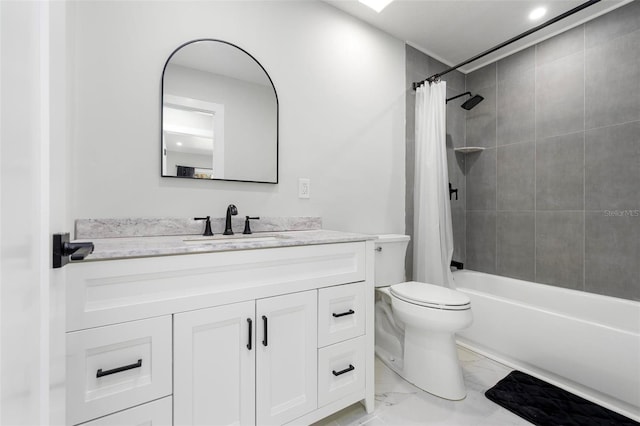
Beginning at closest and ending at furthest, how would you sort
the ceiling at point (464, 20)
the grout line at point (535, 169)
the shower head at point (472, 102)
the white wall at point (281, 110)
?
1. the white wall at point (281, 110)
2. the ceiling at point (464, 20)
3. the grout line at point (535, 169)
4. the shower head at point (472, 102)

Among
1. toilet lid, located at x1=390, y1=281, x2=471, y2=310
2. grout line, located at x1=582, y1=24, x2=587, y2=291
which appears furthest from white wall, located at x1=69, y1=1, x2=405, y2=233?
grout line, located at x1=582, y1=24, x2=587, y2=291

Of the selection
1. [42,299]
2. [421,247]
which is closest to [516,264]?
[421,247]

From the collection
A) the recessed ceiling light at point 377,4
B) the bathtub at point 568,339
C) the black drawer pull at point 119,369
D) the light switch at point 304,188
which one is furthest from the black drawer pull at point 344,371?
the recessed ceiling light at point 377,4

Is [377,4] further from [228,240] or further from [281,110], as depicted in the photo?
[228,240]

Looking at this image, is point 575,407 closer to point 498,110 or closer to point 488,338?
point 488,338

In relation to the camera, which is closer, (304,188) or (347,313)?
(347,313)

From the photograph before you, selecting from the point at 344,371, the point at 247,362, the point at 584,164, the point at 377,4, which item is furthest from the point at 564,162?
the point at 247,362

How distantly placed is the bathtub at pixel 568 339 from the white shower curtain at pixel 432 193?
1.19 ft

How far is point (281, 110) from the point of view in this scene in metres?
1.74

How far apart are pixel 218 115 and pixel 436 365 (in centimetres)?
191

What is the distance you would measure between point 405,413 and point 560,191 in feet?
6.88

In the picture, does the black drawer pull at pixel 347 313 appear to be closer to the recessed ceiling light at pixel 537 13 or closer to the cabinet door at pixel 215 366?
the cabinet door at pixel 215 366

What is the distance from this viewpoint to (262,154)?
65.9 inches

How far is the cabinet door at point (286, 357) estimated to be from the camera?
1.09 meters
